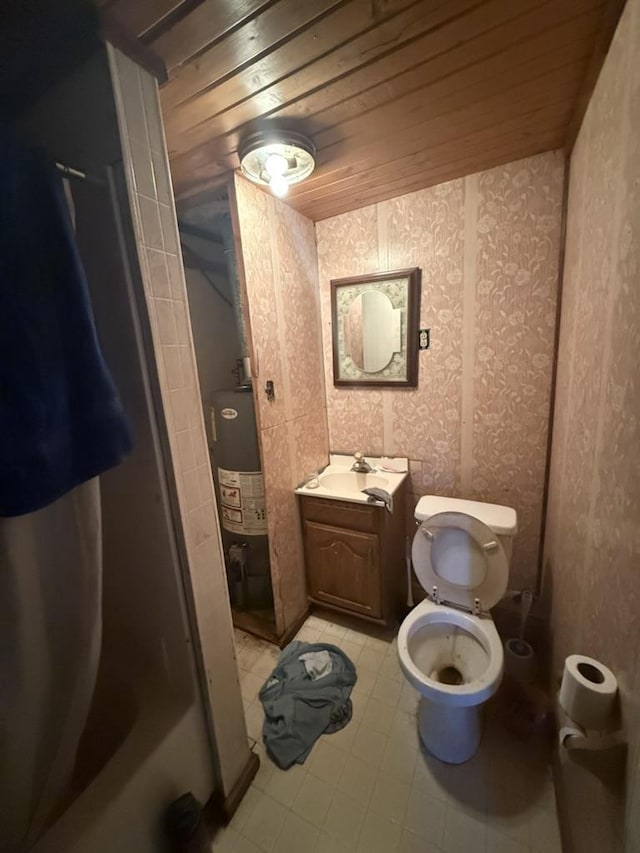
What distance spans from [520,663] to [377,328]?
167 centimetres

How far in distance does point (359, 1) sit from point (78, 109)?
0.69 m

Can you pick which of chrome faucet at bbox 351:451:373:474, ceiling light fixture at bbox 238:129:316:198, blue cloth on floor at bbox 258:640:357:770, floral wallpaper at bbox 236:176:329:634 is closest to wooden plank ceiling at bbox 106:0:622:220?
ceiling light fixture at bbox 238:129:316:198

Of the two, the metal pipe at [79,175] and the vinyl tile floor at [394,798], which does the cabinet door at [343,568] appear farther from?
the metal pipe at [79,175]

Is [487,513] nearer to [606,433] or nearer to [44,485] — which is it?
[606,433]

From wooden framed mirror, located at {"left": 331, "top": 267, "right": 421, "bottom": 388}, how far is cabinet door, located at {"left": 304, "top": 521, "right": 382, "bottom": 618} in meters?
0.84

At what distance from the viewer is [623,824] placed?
0.59 meters

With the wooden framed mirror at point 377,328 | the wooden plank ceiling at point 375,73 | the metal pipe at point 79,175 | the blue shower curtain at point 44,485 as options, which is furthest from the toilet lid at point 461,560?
the metal pipe at point 79,175

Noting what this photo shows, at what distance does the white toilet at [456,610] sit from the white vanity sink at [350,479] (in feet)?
1.00

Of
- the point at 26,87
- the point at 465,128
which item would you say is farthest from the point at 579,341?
the point at 26,87

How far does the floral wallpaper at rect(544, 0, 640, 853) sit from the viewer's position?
2.08 ft

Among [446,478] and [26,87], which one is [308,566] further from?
[26,87]

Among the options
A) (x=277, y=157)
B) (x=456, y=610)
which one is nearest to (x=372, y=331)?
(x=277, y=157)

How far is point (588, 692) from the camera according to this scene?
670 mm

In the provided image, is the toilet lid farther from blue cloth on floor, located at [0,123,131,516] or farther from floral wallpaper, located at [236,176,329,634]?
blue cloth on floor, located at [0,123,131,516]
